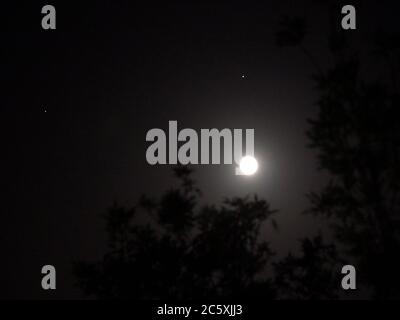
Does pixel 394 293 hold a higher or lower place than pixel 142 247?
lower

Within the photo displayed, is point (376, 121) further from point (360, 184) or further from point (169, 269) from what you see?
point (169, 269)

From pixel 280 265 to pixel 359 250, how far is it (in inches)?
44.5

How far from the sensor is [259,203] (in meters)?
7.82

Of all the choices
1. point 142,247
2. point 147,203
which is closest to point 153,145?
point 147,203

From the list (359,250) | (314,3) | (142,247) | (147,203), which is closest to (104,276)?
(142,247)

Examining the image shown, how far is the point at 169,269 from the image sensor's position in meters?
7.31

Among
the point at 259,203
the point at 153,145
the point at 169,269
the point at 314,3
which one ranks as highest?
the point at 314,3
